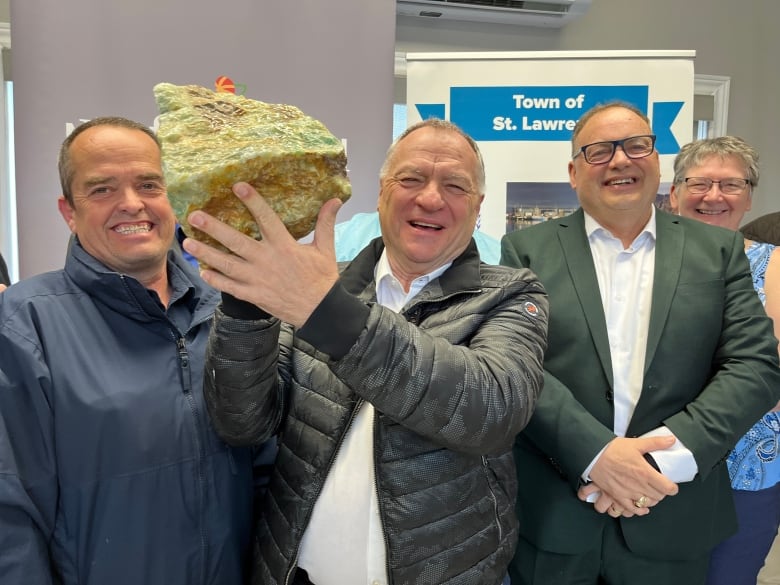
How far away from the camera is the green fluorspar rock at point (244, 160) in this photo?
0.76 m

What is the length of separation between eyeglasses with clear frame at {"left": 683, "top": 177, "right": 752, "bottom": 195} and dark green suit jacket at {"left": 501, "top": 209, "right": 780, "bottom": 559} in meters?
0.62

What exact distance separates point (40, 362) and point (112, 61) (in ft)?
6.75

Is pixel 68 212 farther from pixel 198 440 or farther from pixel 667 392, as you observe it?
pixel 667 392

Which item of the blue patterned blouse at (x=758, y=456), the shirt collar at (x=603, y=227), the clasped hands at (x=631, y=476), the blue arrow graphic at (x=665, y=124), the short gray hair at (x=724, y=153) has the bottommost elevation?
the blue patterned blouse at (x=758, y=456)

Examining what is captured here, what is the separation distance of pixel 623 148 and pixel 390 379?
1012mm

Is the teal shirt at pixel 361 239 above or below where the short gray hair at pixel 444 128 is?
below

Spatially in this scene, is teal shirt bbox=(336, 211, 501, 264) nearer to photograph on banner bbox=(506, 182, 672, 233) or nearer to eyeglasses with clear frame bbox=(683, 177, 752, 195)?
photograph on banner bbox=(506, 182, 672, 233)

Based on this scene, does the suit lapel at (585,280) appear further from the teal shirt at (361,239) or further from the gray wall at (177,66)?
the gray wall at (177,66)

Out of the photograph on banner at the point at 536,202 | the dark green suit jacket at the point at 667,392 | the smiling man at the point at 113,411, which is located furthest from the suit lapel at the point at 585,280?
the photograph on banner at the point at 536,202

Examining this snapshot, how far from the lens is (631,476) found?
50.0 inches

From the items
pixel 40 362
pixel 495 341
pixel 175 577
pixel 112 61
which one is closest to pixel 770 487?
pixel 495 341

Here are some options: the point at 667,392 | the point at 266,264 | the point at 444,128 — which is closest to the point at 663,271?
the point at 667,392

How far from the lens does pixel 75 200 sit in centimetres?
127

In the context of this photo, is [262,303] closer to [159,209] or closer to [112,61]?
[159,209]
